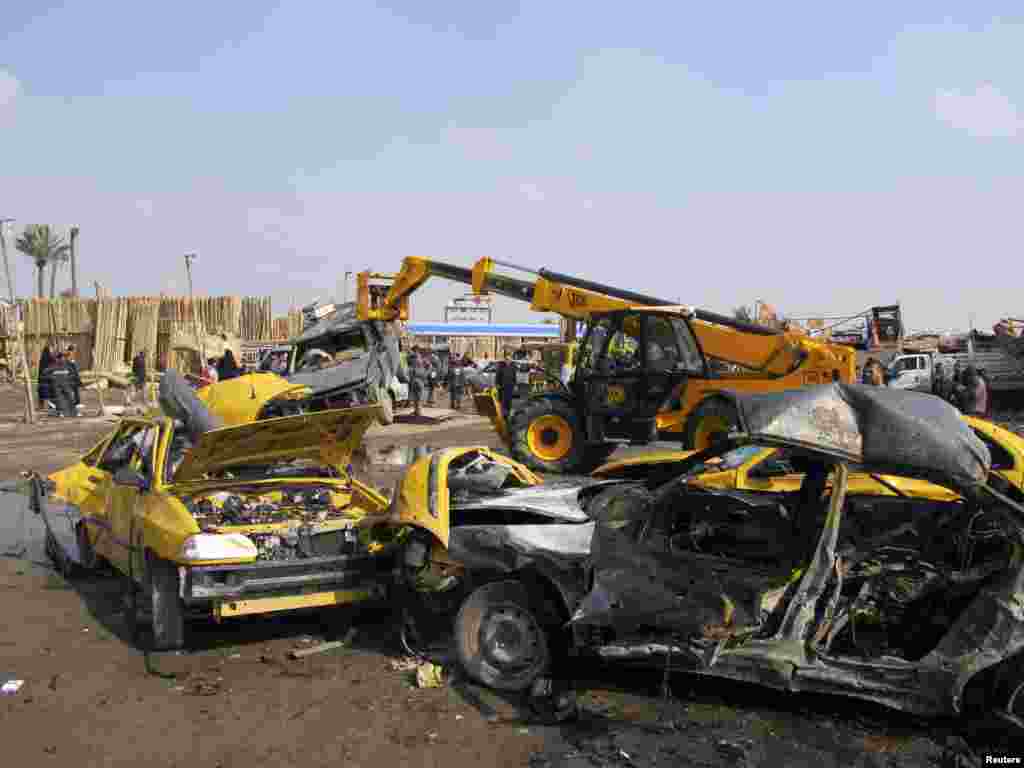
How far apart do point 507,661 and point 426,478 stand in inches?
50.0

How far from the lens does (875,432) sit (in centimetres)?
413

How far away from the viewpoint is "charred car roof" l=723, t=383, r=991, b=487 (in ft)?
13.3

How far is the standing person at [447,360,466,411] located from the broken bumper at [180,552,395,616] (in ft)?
63.8

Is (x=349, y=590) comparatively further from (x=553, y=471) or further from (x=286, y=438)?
(x=553, y=471)

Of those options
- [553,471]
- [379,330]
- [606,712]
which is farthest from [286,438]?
[379,330]

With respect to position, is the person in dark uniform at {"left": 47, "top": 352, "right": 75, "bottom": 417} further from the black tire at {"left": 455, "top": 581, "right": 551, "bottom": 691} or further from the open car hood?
the black tire at {"left": 455, "top": 581, "right": 551, "bottom": 691}

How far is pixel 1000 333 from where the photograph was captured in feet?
84.7

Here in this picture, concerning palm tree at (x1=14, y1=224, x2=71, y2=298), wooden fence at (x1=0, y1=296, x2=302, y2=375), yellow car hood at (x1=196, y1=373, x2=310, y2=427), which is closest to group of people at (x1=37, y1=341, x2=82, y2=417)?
wooden fence at (x1=0, y1=296, x2=302, y2=375)

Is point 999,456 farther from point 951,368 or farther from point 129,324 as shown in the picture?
point 129,324

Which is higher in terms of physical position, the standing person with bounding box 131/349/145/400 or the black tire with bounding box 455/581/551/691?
the standing person with bounding box 131/349/145/400

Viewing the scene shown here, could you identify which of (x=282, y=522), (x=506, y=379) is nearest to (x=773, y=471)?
(x=282, y=522)

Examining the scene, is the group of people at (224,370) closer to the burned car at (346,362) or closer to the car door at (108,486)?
the burned car at (346,362)

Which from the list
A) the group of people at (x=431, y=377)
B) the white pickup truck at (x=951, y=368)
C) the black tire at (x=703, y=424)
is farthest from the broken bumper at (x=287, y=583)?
the white pickup truck at (x=951, y=368)

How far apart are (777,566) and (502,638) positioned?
1651 millimetres
